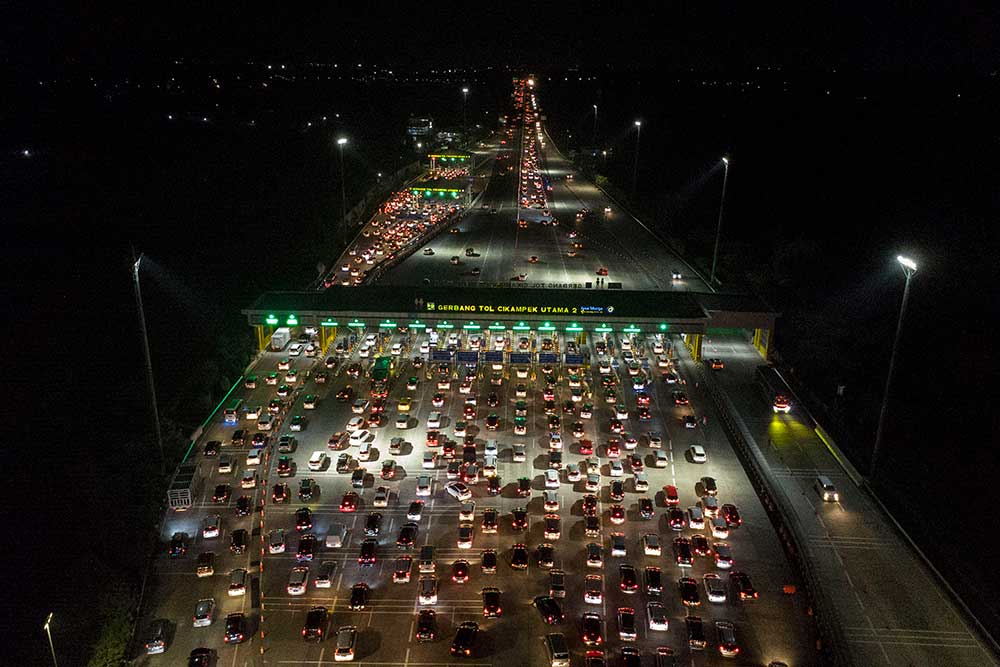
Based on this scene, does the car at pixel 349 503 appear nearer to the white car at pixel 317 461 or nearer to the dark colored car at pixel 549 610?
the white car at pixel 317 461

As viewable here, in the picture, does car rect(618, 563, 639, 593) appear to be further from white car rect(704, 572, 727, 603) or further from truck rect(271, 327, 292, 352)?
truck rect(271, 327, 292, 352)

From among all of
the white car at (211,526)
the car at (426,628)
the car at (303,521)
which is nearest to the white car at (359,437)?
the car at (303,521)

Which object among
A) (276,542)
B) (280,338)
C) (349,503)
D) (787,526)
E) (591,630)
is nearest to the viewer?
(591,630)

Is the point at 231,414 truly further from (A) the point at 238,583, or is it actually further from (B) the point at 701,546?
(B) the point at 701,546

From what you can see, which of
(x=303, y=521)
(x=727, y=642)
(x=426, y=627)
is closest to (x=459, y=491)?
(x=303, y=521)

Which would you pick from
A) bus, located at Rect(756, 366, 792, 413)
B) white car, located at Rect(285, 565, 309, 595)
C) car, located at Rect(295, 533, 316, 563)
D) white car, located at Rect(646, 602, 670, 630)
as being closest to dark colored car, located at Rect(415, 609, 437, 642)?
white car, located at Rect(285, 565, 309, 595)

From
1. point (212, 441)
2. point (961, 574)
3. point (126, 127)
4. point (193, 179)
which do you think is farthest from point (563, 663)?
point (126, 127)
